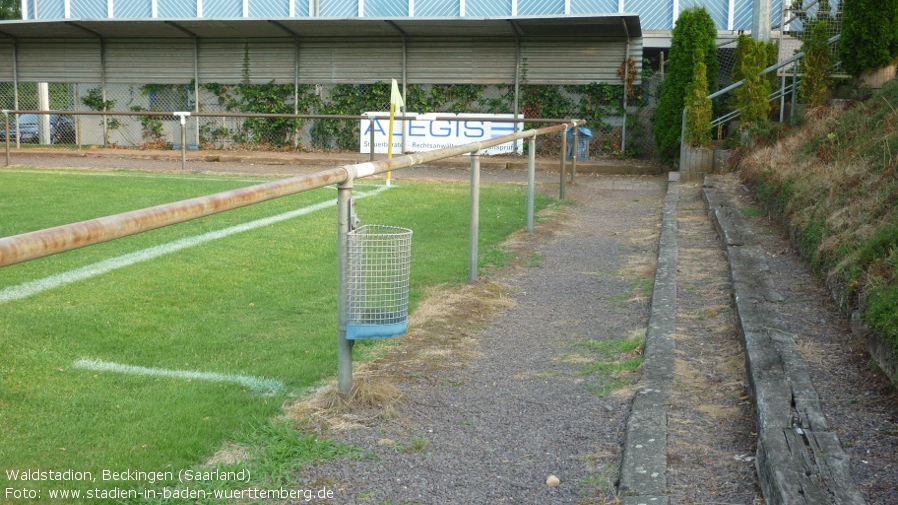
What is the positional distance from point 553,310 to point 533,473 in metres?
3.04

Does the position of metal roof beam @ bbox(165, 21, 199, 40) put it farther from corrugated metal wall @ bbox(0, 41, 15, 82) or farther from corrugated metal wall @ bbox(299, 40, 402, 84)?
corrugated metal wall @ bbox(0, 41, 15, 82)

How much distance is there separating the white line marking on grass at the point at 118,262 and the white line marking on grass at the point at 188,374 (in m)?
1.85

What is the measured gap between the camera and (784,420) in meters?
3.71

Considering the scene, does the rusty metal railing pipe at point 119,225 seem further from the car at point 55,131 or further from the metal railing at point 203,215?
the car at point 55,131

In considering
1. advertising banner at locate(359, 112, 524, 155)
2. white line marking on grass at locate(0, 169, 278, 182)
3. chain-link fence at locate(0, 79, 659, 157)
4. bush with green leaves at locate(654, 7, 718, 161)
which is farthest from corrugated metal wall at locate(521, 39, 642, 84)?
white line marking on grass at locate(0, 169, 278, 182)

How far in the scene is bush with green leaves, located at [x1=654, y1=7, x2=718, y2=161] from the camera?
62.2ft

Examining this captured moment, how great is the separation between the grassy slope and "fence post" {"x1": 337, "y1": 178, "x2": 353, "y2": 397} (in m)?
2.54

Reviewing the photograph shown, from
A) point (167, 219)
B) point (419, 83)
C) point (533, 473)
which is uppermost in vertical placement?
point (419, 83)

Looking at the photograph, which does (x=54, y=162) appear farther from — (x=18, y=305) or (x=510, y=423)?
(x=510, y=423)

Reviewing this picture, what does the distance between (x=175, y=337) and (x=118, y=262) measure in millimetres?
2747

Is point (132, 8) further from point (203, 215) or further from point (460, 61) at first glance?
point (203, 215)

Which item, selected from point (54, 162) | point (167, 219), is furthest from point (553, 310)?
point (54, 162)

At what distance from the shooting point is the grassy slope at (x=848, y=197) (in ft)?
17.0

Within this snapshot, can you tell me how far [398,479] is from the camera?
359cm
